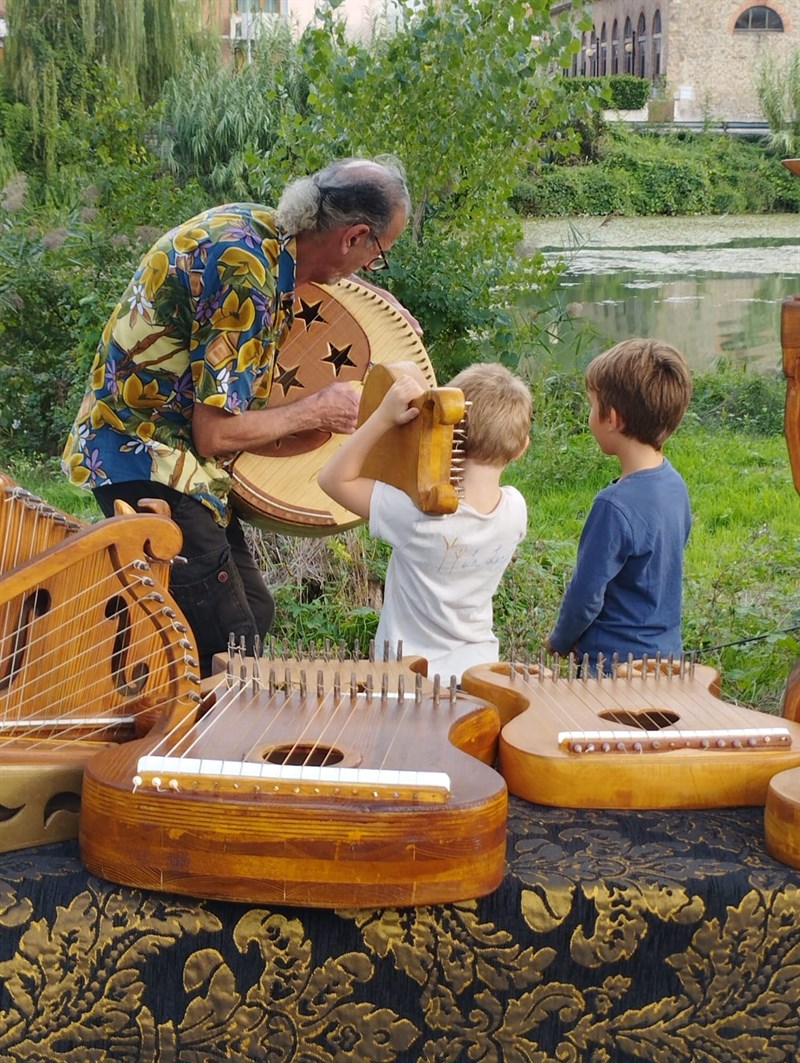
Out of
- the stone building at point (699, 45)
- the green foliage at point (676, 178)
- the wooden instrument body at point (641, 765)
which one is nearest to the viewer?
the wooden instrument body at point (641, 765)

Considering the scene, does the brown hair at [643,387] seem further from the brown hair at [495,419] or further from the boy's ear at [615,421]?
→ the brown hair at [495,419]

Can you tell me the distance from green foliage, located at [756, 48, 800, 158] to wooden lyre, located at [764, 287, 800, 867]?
27.3 metres

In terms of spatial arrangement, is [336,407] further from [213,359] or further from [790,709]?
[790,709]

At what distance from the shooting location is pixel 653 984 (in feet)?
5.12

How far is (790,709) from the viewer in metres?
1.85

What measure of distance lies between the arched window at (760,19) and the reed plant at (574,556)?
4304 centimetres

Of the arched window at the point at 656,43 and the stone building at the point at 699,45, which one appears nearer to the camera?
the stone building at the point at 699,45

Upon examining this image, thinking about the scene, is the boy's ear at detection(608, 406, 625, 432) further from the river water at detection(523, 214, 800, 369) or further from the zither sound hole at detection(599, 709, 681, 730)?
the river water at detection(523, 214, 800, 369)

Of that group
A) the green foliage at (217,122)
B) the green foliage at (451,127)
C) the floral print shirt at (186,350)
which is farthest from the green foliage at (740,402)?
the floral print shirt at (186,350)

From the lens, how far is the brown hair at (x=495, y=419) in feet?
8.05

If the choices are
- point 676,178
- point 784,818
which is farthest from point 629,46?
point 784,818

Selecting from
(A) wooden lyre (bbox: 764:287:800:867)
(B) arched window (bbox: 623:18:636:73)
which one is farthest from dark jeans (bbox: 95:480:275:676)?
(B) arched window (bbox: 623:18:636:73)

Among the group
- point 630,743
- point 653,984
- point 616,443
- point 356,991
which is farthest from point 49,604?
point 616,443

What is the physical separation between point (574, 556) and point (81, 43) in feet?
39.8
